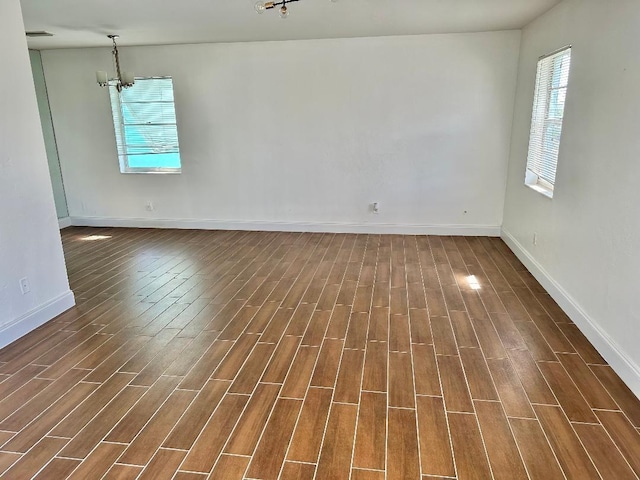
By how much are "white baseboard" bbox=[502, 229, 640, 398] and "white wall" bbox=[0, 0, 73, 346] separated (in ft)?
13.1

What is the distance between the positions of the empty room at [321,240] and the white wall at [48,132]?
4cm

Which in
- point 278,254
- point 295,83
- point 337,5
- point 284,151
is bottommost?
point 278,254

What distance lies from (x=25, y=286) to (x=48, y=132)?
3.91 meters

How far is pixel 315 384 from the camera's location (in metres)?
2.46

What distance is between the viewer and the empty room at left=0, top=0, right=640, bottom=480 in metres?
2.08

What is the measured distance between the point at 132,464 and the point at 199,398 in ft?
1.64

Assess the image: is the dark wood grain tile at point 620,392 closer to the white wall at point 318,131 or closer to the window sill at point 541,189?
the window sill at point 541,189

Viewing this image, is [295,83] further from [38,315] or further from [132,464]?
[132,464]

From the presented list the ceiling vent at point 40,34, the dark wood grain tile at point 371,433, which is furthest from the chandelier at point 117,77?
the dark wood grain tile at point 371,433

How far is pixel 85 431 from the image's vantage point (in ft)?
6.91

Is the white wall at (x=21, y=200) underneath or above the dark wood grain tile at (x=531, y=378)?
above

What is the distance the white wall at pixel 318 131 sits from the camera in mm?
5152

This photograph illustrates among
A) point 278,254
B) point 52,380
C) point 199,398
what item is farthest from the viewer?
point 278,254

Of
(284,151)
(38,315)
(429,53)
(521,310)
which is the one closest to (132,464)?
(38,315)
